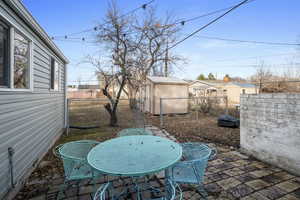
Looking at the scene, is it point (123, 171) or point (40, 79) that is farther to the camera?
point (40, 79)

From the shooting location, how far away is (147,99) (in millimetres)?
10336

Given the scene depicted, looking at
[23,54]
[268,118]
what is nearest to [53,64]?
[23,54]

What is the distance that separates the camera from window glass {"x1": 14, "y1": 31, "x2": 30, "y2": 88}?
7.84ft

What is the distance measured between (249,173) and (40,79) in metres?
4.62

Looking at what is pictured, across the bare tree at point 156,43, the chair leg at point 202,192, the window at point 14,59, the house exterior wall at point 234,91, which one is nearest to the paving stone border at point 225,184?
the chair leg at point 202,192

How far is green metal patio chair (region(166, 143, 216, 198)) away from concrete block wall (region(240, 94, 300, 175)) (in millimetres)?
1708

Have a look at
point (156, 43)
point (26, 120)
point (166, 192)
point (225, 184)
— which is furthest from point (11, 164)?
point (156, 43)

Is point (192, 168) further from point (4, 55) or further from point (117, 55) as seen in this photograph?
point (117, 55)

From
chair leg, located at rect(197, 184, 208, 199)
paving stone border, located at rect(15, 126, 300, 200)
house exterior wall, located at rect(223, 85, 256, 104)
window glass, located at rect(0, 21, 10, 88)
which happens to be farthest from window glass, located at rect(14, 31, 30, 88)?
house exterior wall, located at rect(223, 85, 256, 104)

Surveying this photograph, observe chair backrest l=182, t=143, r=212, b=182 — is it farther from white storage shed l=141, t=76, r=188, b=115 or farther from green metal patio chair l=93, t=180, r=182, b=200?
white storage shed l=141, t=76, r=188, b=115

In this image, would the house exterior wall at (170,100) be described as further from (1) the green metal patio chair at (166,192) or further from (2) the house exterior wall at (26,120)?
(1) the green metal patio chair at (166,192)

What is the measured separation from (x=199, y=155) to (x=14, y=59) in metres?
3.12

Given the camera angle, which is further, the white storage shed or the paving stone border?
the white storage shed

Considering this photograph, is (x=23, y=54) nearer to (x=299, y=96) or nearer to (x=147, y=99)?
(x=299, y=96)
